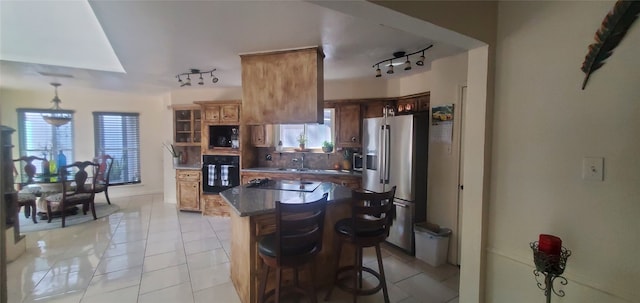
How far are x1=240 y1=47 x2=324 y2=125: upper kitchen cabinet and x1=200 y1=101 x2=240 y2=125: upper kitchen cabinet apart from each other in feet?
6.73

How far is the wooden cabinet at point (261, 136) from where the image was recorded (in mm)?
5273

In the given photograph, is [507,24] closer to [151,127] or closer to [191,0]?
[191,0]

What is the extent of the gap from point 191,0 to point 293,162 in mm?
3558

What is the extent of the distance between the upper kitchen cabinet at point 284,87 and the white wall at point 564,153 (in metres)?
1.71

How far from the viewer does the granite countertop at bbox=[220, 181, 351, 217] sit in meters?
2.28

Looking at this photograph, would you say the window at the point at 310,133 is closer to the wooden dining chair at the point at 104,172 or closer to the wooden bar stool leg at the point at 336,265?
the wooden bar stool leg at the point at 336,265

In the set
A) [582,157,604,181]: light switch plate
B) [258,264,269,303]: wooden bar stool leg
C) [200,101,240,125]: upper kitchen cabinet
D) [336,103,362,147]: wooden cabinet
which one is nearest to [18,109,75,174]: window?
[200,101,240,125]: upper kitchen cabinet

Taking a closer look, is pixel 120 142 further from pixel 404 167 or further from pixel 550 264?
pixel 550 264

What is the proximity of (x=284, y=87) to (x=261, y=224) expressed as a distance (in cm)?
150

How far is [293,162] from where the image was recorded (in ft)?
17.6

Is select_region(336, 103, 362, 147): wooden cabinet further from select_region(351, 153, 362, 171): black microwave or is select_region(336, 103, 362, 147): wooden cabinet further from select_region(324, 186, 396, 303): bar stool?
select_region(324, 186, 396, 303): bar stool

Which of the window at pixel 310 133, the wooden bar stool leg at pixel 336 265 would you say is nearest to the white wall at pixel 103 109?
the window at pixel 310 133

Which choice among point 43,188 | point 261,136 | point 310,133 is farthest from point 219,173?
point 43,188

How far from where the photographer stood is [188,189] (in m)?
5.49
